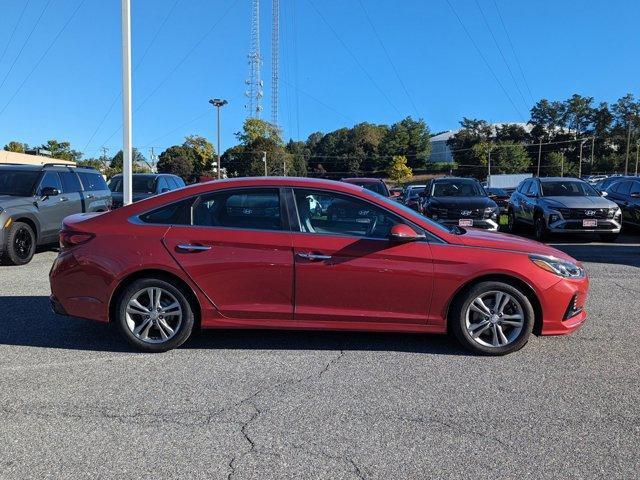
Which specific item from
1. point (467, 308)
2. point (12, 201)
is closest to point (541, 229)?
point (467, 308)

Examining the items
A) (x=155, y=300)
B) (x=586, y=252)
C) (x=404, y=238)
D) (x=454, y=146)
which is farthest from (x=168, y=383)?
(x=454, y=146)

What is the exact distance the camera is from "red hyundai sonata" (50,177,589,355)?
479 cm

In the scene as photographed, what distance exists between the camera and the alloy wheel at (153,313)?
4.92 metres

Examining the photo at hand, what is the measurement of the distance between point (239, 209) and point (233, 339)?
132 centimetres

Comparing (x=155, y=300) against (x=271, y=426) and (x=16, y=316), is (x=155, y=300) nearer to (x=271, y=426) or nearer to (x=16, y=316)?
(x=271, y=426)

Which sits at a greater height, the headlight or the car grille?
the car grille

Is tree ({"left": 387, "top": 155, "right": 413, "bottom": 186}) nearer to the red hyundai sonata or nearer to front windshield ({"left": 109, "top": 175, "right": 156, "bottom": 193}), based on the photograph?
front windshield ({"left": 109, "top": 175, "right": 156, "bottom": 193})

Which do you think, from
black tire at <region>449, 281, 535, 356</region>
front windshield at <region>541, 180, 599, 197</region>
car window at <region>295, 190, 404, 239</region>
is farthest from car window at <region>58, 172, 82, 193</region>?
front windshield at <region>541, 180, 599, 197</region>

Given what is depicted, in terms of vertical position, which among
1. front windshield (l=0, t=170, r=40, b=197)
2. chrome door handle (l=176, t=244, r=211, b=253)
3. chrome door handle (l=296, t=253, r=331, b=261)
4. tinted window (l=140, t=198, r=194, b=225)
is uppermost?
front windshield (l=0, t=170, r=40, b=197)

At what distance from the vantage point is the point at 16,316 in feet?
20.3

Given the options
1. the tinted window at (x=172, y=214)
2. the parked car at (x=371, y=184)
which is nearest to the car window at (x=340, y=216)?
the tinted window at (x=172, y=214)

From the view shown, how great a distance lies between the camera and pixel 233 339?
5.40 m

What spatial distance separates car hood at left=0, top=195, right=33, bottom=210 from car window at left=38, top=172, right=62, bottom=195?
0.44m

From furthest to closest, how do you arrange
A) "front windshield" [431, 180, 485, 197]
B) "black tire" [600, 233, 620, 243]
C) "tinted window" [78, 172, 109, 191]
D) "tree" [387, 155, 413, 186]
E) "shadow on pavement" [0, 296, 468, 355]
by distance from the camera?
"tree" [387, 155, 413, 186] < "front windshield" [431, 180, 485, 197] < "black tire" [600, 233, 620, 243] < "tinted window" [78, 172, 109, 191] < "shadow on pavement" [0, 296, 468, 355]
